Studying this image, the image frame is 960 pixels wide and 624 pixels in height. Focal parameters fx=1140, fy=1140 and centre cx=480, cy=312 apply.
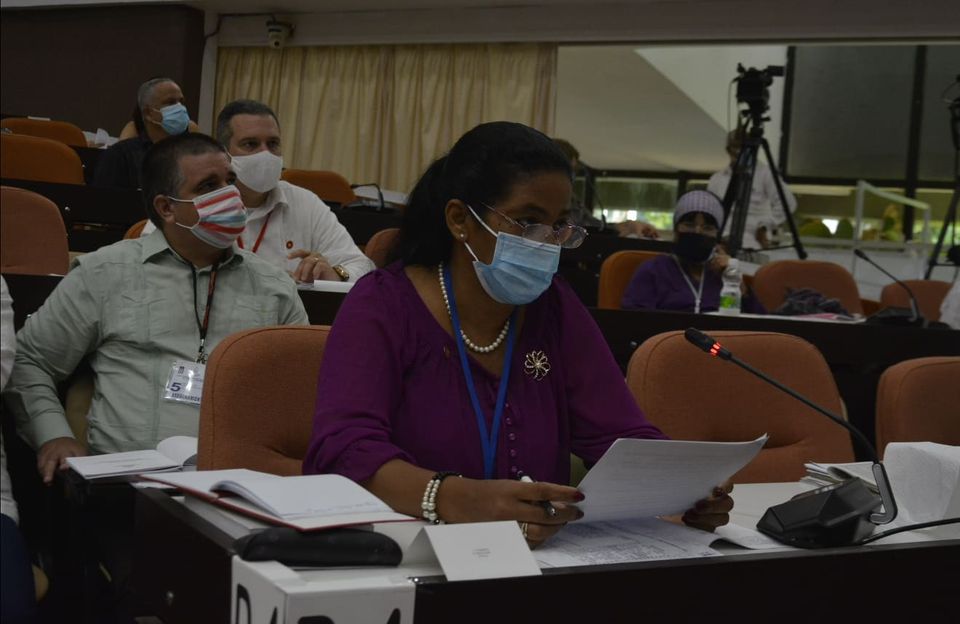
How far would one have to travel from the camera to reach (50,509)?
2.13 metres

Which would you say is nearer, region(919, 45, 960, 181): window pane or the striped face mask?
the striped face mask

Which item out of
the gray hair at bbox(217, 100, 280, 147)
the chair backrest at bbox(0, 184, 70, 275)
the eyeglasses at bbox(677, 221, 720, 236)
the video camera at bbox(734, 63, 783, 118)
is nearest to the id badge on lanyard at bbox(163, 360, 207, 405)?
the chair backrest at bbox(0, 184, 70, 275)

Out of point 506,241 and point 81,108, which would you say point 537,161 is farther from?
point 81,108

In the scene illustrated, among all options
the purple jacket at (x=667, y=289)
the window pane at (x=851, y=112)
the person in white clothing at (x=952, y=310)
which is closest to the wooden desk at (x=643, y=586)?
the purple jacket at (x=667, y=289)

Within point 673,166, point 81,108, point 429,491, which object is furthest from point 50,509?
point 673,166

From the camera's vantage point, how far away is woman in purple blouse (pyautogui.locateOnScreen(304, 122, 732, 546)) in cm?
157

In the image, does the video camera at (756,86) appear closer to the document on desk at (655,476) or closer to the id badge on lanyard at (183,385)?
the id badge on lanyard at (183,385)

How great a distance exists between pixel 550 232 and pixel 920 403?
99 centimetres

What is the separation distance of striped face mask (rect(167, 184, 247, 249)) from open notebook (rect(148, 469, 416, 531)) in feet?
4.40

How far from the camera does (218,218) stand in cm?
258

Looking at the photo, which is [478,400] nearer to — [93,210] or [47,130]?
[93,210]

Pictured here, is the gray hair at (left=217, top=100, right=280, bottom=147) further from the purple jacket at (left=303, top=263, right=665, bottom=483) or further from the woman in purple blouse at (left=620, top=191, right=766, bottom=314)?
the purple jacket at (left=303, top=263, right=665, bottom=483)

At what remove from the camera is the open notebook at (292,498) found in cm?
111

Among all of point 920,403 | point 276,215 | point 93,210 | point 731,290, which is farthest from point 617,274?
point 920,403
